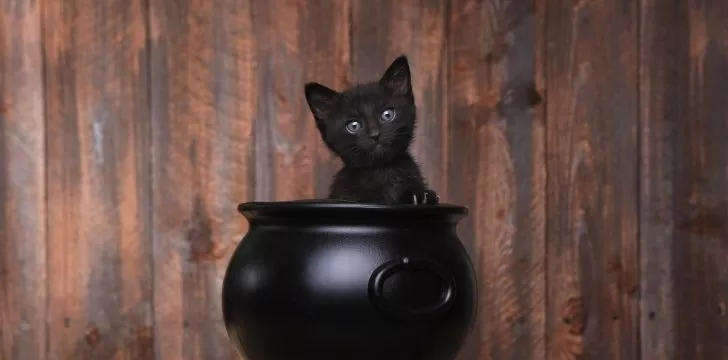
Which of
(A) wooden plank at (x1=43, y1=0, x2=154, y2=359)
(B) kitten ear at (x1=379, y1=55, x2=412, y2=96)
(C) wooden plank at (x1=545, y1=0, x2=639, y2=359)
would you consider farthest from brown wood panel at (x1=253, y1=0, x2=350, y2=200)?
(C) wooden plank at (x1=545, y1=0, x2=639, y2=359)

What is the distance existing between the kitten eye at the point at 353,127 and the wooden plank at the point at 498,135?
44 cm

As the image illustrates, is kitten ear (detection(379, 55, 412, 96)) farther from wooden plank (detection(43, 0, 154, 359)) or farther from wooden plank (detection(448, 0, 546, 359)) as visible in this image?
wooden plank (detection(43, 0, 154, 359))

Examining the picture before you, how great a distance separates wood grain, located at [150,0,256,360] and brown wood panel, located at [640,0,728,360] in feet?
2.68

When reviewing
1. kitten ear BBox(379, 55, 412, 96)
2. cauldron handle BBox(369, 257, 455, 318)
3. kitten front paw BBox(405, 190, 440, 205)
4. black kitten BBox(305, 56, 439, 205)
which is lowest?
cauldron handle BBox(369, 257, 455, 318)

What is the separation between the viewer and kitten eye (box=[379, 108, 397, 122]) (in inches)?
45.5

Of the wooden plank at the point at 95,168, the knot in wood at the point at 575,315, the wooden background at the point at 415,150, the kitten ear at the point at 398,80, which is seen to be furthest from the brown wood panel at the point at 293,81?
the knot in wood at the point at 575,315

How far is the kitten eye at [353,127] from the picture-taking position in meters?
1.15

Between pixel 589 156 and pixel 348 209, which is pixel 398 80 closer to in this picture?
pixel 348 209

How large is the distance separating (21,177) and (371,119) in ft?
2.57

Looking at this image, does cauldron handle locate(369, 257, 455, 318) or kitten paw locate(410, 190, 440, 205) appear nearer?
cauldron handle locate(369, 257, 455, 318)

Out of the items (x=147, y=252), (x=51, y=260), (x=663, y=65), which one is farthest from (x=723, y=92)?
(x=51, y=260)

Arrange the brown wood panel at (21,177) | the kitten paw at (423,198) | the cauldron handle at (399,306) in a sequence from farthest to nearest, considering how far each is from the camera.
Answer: the brown wood panel at (21,177)
the kitten paw at (423,198)
the cauldron handle at (399,306)

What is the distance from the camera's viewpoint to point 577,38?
5.12 feet

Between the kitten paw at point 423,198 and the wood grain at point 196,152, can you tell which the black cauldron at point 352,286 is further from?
the wood grain at point 196,152
